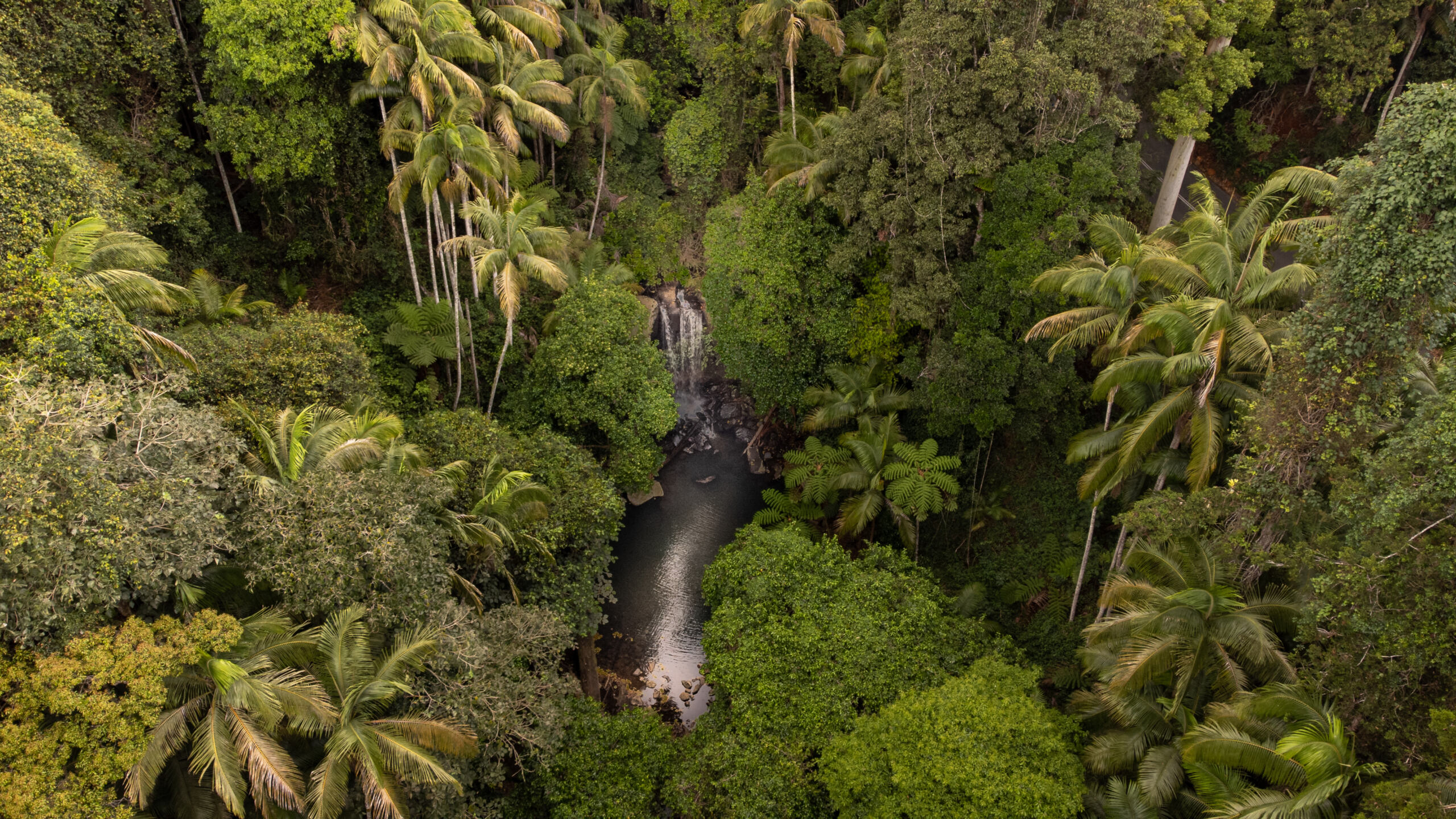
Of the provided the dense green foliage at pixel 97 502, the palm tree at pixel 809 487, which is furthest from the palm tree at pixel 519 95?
the dense green foliage at pixel 97 502

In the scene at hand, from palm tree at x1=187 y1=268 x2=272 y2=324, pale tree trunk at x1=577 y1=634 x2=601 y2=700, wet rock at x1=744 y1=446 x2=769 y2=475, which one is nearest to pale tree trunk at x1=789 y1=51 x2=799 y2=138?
wet rock at x1=744 y1=446 x2=769 y2=475

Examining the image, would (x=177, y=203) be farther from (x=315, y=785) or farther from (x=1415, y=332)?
(x=1415, y=332)

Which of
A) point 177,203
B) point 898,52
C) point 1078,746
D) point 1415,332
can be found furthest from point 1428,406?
point 177,203

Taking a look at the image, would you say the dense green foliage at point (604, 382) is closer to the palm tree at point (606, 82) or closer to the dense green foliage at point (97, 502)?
the palm tree at point (606, 82)

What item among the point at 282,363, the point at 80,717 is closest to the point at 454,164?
the point at 282,363

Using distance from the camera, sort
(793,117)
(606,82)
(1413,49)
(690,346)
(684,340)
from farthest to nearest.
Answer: (690,346), (684,340), (606,82), (793,117), (1413,49)

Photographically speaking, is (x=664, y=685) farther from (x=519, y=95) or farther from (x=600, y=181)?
(x=600, y=181)
